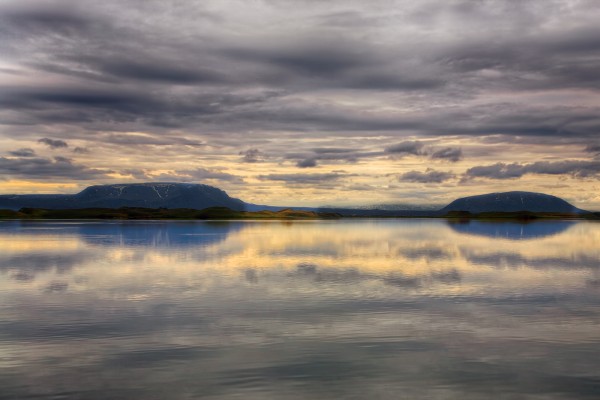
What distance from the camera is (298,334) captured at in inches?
873

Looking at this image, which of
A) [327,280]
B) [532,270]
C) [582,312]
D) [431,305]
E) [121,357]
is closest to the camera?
[121,357]

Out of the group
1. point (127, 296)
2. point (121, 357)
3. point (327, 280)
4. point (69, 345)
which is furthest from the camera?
point (327, 280)

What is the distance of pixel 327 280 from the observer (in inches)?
1532

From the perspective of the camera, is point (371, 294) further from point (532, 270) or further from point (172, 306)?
point (532, 270)

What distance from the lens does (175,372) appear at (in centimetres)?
1712

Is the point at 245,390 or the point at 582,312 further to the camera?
the point at 582,312

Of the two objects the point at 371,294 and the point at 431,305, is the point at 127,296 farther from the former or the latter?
the point at 431,305

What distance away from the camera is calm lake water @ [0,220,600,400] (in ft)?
52.4

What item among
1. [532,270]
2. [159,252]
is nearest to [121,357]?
[532,270]

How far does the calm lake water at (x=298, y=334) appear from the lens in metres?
16.0

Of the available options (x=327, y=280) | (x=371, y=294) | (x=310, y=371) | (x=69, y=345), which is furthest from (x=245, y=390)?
(x=327, y=280)

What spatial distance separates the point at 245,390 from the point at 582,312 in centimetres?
1959

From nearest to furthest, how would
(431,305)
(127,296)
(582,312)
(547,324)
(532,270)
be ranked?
1. (547,324)
2. (582,312)
3. (431,305)
4. (127,296)
5. (532,270)

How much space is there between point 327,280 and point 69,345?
2123 centimetres
